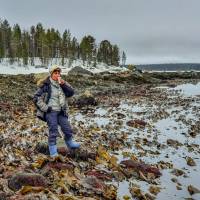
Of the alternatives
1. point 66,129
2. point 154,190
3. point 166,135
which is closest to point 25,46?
point 166,135

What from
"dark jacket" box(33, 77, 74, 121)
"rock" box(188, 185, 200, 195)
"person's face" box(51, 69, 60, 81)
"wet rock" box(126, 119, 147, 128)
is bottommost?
"rock" box(188, 185, 200, 195)

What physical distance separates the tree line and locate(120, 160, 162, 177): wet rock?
94190mm

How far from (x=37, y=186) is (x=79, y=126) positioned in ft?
30.5

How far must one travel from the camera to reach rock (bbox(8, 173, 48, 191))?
30.0 feet

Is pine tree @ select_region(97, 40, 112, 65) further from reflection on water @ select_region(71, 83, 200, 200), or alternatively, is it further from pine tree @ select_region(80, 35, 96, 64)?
reflection on water @ select_region(71, 83, 200, 200)

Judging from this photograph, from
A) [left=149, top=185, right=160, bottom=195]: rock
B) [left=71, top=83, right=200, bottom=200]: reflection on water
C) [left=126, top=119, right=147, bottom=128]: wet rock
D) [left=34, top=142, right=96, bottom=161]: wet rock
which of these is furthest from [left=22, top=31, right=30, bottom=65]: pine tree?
[left=149, top=185, right=160, bottom=195]: rock

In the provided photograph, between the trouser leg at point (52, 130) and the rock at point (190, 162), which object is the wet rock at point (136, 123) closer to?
the rock at point (190, 162)

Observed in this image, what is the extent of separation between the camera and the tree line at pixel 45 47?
111 m

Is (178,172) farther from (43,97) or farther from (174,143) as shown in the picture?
(43,97)

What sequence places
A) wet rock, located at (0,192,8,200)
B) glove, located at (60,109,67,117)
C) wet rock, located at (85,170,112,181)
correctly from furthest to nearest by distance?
glove, located at (60,109,67,117) < wet rock, located at (85,170,112,181) < wet rock, located at (0,192,8,200)

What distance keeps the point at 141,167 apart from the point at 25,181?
392 centimetres

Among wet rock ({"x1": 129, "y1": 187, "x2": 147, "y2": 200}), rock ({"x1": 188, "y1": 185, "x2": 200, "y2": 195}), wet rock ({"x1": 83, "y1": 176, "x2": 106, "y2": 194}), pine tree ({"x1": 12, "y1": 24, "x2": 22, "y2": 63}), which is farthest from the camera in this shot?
pine tree ({"x1": 12, "y1": 24, "x2": 22, "y2": 63})

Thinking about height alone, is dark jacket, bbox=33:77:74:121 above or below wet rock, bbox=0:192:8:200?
above

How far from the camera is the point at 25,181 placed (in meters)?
9.23
